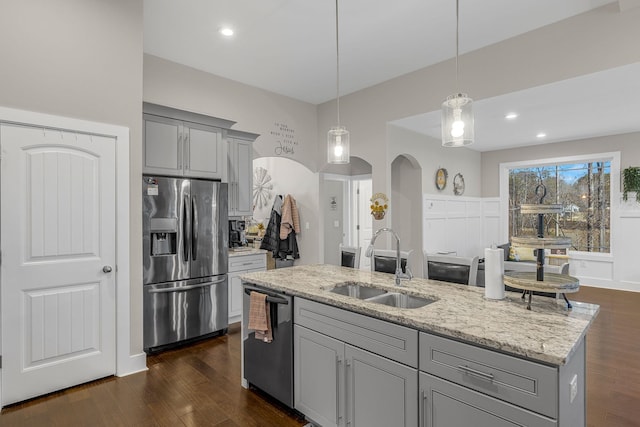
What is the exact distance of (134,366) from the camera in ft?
9.95

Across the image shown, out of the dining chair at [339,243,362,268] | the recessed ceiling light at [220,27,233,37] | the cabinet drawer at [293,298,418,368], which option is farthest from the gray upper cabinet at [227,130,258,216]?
the cabinet drawer at [293,298,418,368]

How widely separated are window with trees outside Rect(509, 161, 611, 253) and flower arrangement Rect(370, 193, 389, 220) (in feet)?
10.9

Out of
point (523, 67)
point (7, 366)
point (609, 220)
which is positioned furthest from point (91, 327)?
point (609, 220)

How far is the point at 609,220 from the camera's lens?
6363mm

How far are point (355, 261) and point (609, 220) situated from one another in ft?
19.1

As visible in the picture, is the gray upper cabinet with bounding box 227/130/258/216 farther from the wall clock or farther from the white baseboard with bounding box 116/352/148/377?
the wall clock

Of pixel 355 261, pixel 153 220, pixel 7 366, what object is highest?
pixel 153 220

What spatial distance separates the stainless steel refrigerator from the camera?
341cm

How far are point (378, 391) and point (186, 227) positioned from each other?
2618mm

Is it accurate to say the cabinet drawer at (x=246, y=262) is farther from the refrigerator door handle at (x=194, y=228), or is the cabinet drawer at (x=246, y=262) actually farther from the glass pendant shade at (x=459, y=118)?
the glass pendant shade at (x=459, y=118)

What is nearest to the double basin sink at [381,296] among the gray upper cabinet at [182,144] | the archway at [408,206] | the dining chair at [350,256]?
the dining chair at [350,256]

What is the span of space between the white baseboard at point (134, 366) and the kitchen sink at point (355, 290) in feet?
6.43

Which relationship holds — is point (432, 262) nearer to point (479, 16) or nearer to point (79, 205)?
point (479, 16)

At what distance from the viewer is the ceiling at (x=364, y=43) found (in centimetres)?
308
